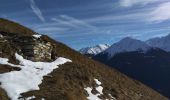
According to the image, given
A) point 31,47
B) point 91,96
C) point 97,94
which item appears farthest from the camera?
point 31,47

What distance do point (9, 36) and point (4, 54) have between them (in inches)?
462

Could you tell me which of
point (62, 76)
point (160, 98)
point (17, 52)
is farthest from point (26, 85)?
point (160, 98)

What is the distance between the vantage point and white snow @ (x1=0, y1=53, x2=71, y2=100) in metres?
Result: 55.5

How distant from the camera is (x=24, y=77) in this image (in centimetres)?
6103

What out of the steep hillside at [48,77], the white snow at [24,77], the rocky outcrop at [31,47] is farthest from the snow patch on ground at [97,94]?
the rocky outcrop at [31,47]

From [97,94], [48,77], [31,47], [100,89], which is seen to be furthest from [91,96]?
[31,47]

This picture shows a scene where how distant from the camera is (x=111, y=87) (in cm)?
7969

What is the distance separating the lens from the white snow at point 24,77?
55.5 m

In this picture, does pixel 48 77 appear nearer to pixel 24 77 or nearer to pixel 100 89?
pixel 24 77

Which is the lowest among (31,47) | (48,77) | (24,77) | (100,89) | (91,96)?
(91,96)

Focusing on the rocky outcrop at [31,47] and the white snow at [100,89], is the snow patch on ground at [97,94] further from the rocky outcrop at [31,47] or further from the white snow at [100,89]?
the rocky outcrop at [31,47]

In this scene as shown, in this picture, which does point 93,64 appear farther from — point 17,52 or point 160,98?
point 17,52

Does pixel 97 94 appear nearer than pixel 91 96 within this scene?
No

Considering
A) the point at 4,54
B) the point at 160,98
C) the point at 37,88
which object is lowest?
the point at 160,98
